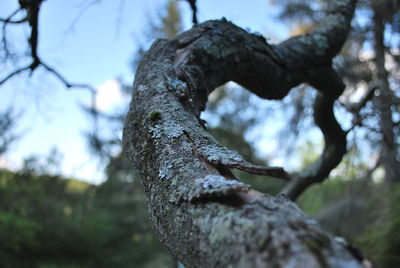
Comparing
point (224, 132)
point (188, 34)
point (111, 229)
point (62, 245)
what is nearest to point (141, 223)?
point (111, 229)

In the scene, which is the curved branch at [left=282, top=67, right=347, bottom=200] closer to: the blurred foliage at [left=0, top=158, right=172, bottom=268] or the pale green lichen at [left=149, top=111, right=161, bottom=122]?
the pale green lichen at [left=149, top=111, right=161, bottom=122]

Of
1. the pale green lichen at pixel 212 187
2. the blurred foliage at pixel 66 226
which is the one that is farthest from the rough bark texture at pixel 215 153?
the blurred foliage at pixel 66 226

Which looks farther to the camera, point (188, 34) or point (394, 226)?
point (394, 226)

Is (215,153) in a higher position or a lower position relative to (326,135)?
lower

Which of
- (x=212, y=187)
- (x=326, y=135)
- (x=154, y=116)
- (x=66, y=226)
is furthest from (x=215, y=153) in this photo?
(x=66, y=226)

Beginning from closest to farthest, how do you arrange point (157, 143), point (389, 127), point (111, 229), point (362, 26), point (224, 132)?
point (157, 143), point (389, 127), point (362, 26), point (224, 132), point (111, 229)

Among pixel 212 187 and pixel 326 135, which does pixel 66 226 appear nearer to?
pixel 326 135

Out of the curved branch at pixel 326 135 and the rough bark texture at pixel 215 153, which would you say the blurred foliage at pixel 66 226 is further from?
the rough bark texture at pixel 215 153

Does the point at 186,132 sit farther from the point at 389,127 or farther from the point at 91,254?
the point at 91,254

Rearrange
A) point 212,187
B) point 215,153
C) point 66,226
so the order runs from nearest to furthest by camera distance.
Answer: point 212,187, point 215,153, point 66,226
